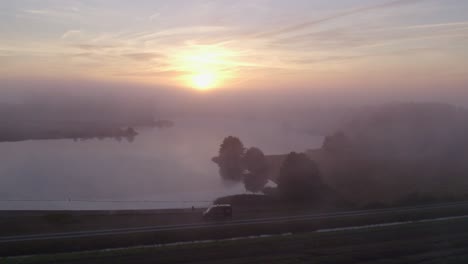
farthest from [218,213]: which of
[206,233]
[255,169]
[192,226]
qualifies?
[255,169]

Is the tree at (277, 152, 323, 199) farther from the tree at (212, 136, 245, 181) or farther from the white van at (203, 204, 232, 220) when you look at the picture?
the tree at (212, 136, 245, 181)

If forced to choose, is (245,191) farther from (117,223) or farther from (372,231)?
(372,231)

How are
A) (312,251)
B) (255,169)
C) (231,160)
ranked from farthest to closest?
(231,160) < (255,169) < (312,251)

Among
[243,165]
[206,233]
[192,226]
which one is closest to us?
[206,233]

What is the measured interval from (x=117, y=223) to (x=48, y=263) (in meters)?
15.2

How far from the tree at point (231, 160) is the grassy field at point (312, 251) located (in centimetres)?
4958

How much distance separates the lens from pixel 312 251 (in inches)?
855

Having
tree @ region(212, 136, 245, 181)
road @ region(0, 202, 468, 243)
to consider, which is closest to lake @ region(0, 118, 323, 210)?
tree @ region(212, 136, 245, 181)

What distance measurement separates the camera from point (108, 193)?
198 feet

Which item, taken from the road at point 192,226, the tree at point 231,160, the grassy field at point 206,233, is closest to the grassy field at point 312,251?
the grassy field at point 206,233

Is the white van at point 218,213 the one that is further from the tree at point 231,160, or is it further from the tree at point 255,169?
the tree at point 231,160

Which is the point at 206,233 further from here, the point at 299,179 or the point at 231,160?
the point at 231,160

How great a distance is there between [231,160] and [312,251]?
55506mm

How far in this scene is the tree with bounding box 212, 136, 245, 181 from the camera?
252 ft
